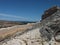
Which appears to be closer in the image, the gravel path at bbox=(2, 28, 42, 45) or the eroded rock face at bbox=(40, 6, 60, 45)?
the eroded rock face at bbox=(40, 6, 60, 45)

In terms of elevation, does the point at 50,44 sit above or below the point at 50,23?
below

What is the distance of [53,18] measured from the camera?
1079 centimetres

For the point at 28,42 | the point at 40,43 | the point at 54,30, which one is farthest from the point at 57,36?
the point at 28,42

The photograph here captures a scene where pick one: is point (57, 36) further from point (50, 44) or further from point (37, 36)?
point (37, 36)

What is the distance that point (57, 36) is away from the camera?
962cm

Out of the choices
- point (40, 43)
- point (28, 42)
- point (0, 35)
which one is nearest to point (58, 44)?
point (40, 43)

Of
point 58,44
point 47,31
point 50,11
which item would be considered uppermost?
point 50,11

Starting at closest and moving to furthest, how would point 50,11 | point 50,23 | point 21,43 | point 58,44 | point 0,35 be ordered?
point 58,44 < point 21,43 < point 50,23 < point 0,35 < point 50,11

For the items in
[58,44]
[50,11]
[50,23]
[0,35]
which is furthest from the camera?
[50,11]

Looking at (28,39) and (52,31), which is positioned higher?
(52,31)

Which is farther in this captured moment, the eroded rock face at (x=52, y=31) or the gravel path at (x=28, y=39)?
the gravel path at (x=28, y=39)

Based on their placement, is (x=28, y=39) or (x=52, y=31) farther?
(x=28, y=39)

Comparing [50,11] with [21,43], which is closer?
[21,43]

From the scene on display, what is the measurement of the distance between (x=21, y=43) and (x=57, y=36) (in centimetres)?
219
